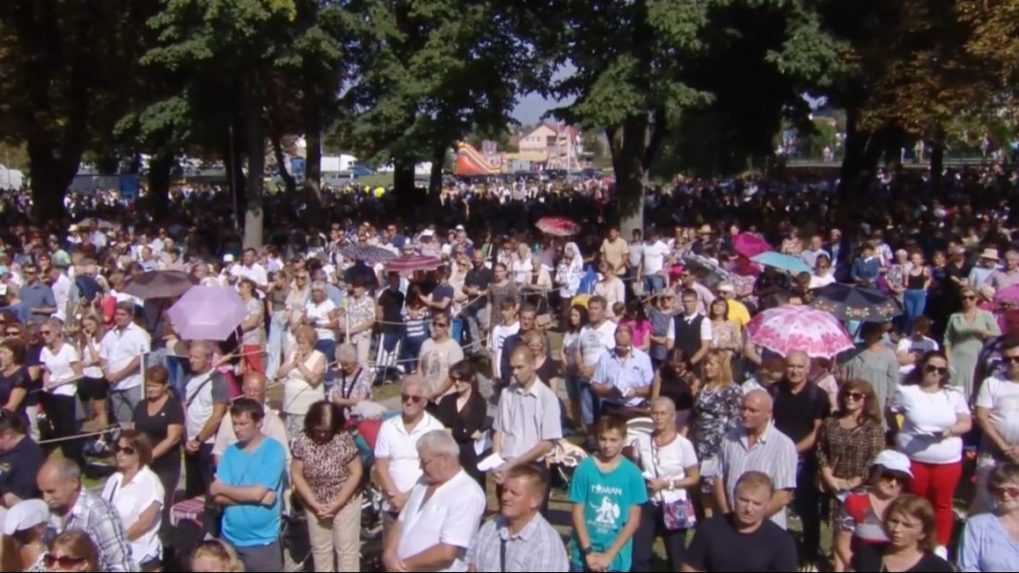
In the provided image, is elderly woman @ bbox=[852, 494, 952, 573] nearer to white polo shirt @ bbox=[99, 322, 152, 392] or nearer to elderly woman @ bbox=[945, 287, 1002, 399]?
elderly woman @ bbox=[945, 287, 1002, 399]

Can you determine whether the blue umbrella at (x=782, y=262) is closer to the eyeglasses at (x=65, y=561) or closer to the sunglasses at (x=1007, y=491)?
the sunglasses at (x=1007, y=491)

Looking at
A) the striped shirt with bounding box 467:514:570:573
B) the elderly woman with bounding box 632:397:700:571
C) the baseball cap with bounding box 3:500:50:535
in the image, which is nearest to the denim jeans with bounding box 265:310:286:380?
the baseball cap with bounding box 3:500:50:535

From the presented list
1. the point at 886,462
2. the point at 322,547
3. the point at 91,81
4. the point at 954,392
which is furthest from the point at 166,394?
the point at 91,81

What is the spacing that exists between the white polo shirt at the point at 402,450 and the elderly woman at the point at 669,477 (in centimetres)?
130

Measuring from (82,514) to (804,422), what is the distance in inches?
168

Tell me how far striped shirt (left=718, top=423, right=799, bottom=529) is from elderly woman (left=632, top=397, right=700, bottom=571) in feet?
0.85

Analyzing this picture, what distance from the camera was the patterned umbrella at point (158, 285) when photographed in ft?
39.0

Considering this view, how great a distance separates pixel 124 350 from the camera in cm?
1026

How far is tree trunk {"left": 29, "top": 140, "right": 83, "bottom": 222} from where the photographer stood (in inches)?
1223

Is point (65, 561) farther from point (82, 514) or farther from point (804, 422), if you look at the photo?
point (804, 422)

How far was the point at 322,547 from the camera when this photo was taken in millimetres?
6945

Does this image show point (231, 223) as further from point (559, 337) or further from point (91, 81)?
point (559, 337)

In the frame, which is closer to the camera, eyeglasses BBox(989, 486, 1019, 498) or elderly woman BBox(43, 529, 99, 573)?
elderly woman BBox(43, 529, 99, 573)

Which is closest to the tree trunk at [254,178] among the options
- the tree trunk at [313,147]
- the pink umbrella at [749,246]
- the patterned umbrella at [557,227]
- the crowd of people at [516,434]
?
the tree trunk at [313,147]
